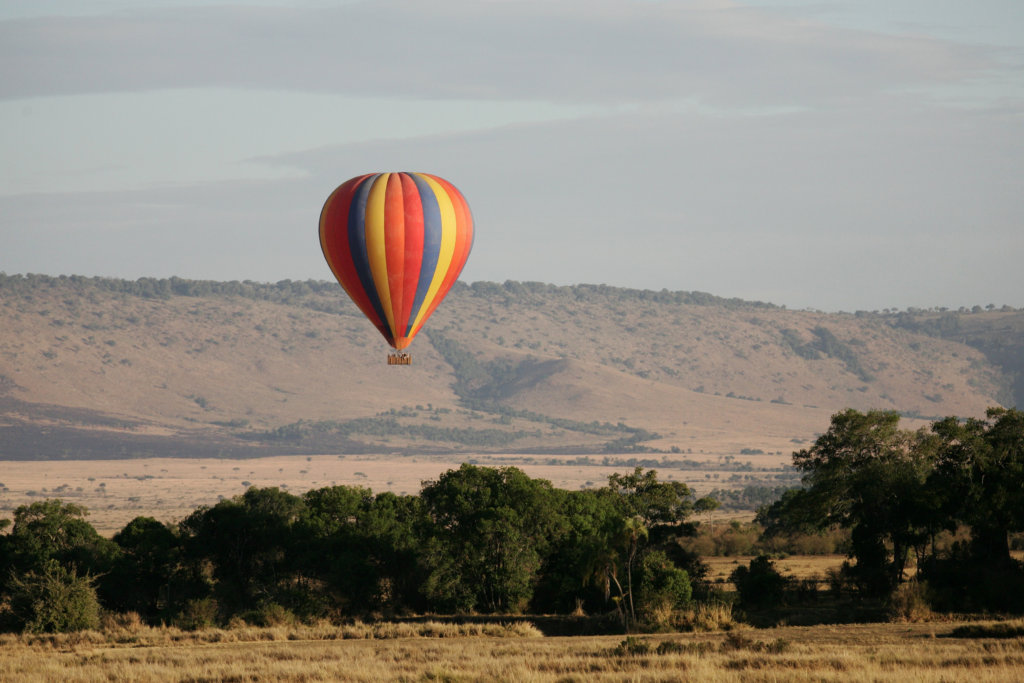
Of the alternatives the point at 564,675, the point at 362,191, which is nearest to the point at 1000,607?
the point at 564,675

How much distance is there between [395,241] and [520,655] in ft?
71.6

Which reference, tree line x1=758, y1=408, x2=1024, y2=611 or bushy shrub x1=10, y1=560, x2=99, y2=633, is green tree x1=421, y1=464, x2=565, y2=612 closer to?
tree line x1=758, y1=408, x2=1024, y2=611

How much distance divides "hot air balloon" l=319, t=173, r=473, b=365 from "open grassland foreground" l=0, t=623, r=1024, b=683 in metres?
14.6

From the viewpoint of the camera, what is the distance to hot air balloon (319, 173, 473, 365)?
2077 inches

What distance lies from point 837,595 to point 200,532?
2428 centimetres

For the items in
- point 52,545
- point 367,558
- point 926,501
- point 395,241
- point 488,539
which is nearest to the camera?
point 926,501

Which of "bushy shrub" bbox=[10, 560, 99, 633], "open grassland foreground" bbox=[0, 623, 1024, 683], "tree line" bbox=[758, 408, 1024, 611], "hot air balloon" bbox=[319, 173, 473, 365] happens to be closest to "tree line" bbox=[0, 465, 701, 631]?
"bushy shrub" bbox=[10, 560, 99, 633]

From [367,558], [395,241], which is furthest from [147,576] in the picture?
[395,241]

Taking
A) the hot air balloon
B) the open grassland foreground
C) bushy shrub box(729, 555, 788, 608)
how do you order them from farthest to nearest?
1. the hot air balloon
2. bushy shrub box(729, 555, 788, 608)
3. the open grassland foreground

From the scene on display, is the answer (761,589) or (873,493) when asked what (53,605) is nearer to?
(761,589)

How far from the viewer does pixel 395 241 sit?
52.8 metres

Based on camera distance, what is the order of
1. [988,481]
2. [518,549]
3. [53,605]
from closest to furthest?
[988,481], [53,605], [518,549]

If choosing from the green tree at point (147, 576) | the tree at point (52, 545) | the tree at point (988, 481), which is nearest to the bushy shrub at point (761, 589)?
the tree at point (988, 481)

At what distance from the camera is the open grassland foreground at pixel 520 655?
100 ft
